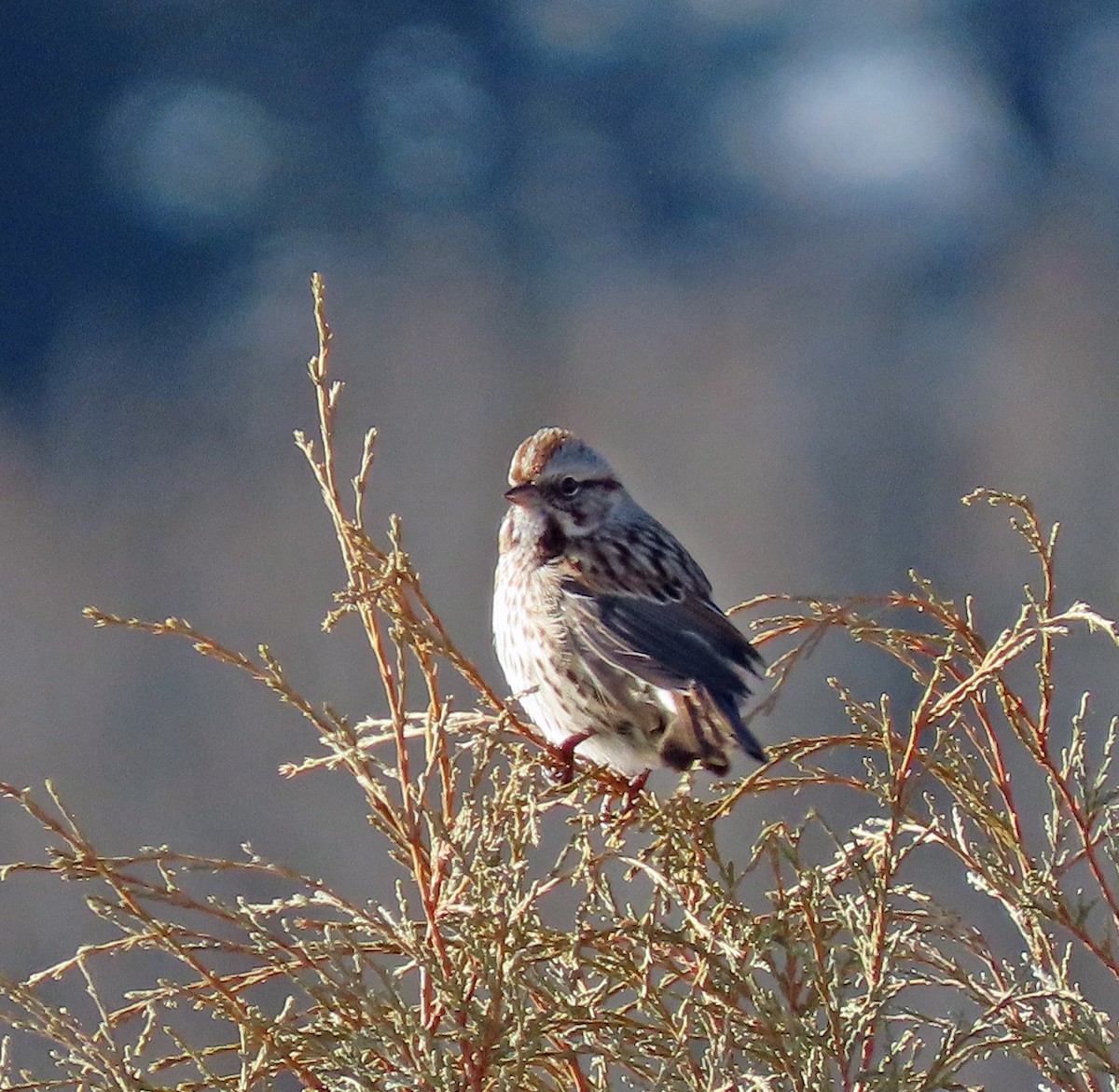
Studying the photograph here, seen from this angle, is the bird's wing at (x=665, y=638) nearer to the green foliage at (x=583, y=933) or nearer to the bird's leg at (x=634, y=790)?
the bird's leg at (x=634, y=790)

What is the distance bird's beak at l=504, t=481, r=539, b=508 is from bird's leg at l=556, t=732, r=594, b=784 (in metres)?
0.35

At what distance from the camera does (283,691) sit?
4.40 feet

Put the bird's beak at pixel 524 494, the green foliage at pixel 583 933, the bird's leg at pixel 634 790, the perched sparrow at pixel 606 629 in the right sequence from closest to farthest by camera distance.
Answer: the green foliage at pixel 583 933 < the bird's leg at pixel 634 790 < the perched sparrow at pixel 606 629 < the bird's beak at pixel 524 494

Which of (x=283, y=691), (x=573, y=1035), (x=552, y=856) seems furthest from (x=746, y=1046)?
(x=552, y=856)

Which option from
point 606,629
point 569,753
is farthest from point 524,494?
point 569,753

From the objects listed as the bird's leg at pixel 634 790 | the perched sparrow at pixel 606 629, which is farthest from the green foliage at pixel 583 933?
the perched sparrow at pixel 606 629

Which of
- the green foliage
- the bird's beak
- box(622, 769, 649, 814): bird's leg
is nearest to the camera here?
the green foliage

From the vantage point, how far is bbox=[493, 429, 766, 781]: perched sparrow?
1818 mm

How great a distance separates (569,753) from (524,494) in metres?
0.42

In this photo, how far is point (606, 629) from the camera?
1.96 metres

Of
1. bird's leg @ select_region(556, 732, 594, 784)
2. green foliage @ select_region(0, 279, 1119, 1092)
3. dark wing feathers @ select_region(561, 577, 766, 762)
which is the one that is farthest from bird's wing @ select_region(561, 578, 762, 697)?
green foliage @ select_region(0, 279, 1119, 1092)

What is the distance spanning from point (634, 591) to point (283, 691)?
781 mm

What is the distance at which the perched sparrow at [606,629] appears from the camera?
182 centimetres

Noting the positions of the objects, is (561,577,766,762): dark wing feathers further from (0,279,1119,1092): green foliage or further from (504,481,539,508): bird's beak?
(0,279,1119,1092): green foliage
